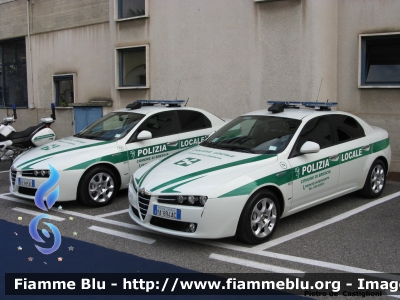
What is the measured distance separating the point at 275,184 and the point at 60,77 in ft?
39.0

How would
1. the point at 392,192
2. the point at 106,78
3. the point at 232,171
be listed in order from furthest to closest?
the point at 106,78 < the point at 392,192 < the point at 232,171

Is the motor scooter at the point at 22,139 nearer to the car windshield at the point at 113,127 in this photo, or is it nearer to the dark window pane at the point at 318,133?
the car windshield at the point at 113,127

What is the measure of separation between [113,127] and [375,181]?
14.3 ft

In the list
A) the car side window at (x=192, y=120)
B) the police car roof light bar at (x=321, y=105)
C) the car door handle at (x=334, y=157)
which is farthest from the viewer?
the car side window at (x=192, y=120)

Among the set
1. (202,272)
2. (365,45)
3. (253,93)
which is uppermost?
(365,45)

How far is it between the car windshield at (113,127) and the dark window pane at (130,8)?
17.6 feet

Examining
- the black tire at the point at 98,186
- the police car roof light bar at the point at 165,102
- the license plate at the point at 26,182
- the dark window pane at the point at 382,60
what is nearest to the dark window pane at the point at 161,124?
the police car roof light bar at the point at 165,102

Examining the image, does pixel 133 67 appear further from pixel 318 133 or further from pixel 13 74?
pixel 318 133

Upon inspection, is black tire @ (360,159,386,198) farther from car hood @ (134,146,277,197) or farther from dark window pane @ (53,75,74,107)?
dark window pane @ (53,75,74,107)

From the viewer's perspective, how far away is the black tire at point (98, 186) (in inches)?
273

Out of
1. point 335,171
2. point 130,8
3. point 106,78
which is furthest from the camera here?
point 106,78

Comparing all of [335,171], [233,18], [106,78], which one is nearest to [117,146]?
[335,171]

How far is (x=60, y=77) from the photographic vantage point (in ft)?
51.3

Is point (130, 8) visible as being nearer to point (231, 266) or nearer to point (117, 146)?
point (117, 146)
